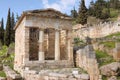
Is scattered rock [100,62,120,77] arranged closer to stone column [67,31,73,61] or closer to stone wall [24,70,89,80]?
stone wall [24,70,89,80]

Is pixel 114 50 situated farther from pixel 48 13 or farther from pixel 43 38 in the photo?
pixel 48 13

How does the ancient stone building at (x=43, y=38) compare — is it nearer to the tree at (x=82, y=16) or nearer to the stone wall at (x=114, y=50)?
the stone wall at (x=114, y=50)

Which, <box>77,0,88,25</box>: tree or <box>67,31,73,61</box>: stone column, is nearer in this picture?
<box>67,31,73,61</box>: stone column

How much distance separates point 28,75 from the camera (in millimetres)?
15977

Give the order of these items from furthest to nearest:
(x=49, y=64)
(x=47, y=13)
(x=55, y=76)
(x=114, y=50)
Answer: (x=47, y=13) < (x=49, y=64) < (x=114, y=50) < (x=55, y=76)

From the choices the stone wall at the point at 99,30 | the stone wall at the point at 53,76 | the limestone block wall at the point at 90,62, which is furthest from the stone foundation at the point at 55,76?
the stone wall at the point at 99,30

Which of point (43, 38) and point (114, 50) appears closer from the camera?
point (114, 50)

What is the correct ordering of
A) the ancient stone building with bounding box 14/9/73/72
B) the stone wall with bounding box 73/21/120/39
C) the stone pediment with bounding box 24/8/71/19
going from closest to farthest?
the ancient stone building with bounding box 14/9/73/72 → the stone pediment with bounding box 24/8/71/19 → the stone wall with bounding box 73/21/120/39

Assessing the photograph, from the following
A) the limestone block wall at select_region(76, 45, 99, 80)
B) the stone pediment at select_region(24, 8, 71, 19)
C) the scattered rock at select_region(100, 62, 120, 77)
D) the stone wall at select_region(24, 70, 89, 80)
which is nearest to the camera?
the scattered rock at select_region(100, 62, 120, 77)

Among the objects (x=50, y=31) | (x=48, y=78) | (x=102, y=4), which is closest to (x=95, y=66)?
(x=48, y=78)

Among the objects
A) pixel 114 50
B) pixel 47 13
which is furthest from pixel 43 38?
pixel 114 50

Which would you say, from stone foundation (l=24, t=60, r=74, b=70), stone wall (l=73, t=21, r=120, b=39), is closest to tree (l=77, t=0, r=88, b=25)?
stone wall (l=73, t=21, r=120, b=39)

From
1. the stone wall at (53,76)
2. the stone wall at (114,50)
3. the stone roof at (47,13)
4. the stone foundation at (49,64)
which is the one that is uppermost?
the stone roof at (47,13)

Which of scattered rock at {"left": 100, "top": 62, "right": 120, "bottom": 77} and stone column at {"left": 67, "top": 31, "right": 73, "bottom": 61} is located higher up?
stone column at {"left": 67, "top": 31, "right": 73, "bottom": 61}
